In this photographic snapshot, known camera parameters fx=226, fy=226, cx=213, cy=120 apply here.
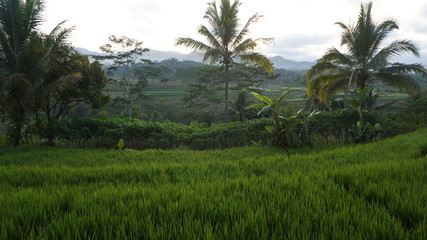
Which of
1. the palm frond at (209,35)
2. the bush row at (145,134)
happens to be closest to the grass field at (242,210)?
the bush row at (145,134)

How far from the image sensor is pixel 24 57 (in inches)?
317

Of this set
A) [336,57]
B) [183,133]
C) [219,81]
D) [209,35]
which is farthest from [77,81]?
[219,81]

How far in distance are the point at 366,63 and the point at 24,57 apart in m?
14.1

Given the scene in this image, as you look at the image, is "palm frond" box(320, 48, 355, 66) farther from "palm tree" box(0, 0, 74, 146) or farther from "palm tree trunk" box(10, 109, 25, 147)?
"palm tree trunk" box(10, 109, 25, 147)

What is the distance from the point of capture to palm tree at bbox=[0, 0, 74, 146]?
7.70 metres

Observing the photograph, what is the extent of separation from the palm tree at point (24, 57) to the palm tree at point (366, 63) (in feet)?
35.8

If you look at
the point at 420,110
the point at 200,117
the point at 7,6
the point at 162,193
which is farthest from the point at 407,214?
the point at 200,117

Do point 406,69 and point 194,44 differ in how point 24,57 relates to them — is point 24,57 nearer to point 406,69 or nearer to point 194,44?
point 194,44

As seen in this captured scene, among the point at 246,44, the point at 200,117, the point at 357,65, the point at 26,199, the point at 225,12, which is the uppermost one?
the point at 225,12

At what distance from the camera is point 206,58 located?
Result: 13.7 metres

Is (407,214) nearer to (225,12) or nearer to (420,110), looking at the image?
(225,12)

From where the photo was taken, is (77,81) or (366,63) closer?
(77,81)

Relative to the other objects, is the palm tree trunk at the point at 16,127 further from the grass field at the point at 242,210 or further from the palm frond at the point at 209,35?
the palm frond at the point at 209,35

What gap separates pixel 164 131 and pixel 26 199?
263 inches
